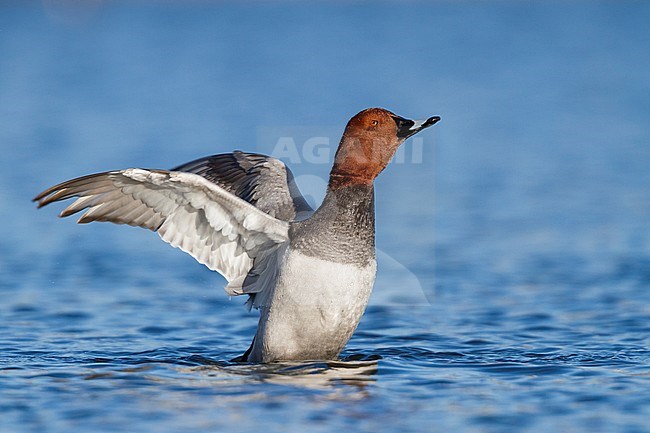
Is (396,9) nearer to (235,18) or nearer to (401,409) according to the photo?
(235,18)

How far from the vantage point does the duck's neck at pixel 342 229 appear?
8.46 metres

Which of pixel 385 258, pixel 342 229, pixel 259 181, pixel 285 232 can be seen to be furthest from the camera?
pixel 385 258

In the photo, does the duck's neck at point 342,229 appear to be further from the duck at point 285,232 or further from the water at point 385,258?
the water at point 385,258

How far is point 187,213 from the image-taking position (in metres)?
8.84

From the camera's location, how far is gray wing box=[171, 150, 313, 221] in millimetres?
9773

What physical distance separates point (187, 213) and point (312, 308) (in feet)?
4.17

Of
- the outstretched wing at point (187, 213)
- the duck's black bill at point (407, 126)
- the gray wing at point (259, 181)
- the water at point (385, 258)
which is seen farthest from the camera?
the gray wing at point (259, 181)

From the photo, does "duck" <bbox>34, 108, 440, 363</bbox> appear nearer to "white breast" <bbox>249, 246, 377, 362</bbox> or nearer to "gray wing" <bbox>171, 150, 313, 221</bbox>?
"white breast" <bbox>249, 246, 377, 362</bbox>

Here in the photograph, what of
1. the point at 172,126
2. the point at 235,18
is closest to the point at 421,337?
the point at 172,126

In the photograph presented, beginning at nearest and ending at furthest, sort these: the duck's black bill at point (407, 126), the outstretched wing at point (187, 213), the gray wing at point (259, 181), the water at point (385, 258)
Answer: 1. the water at point (385, 258)
2. the outstretched wing at point (187, 213)
3. the duck's black bill at point (407, 126)
4. the gray wing at point (259, 181)

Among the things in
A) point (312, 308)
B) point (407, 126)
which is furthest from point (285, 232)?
point (407, 126)

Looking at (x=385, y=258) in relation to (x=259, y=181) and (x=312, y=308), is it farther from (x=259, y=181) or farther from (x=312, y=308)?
(x=312, y=308)

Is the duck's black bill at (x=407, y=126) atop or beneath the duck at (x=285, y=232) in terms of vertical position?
atop

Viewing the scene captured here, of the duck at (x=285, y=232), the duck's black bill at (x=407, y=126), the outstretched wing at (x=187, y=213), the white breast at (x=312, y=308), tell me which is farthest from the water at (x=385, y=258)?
the duck's black bill at (x=407, y=126)
